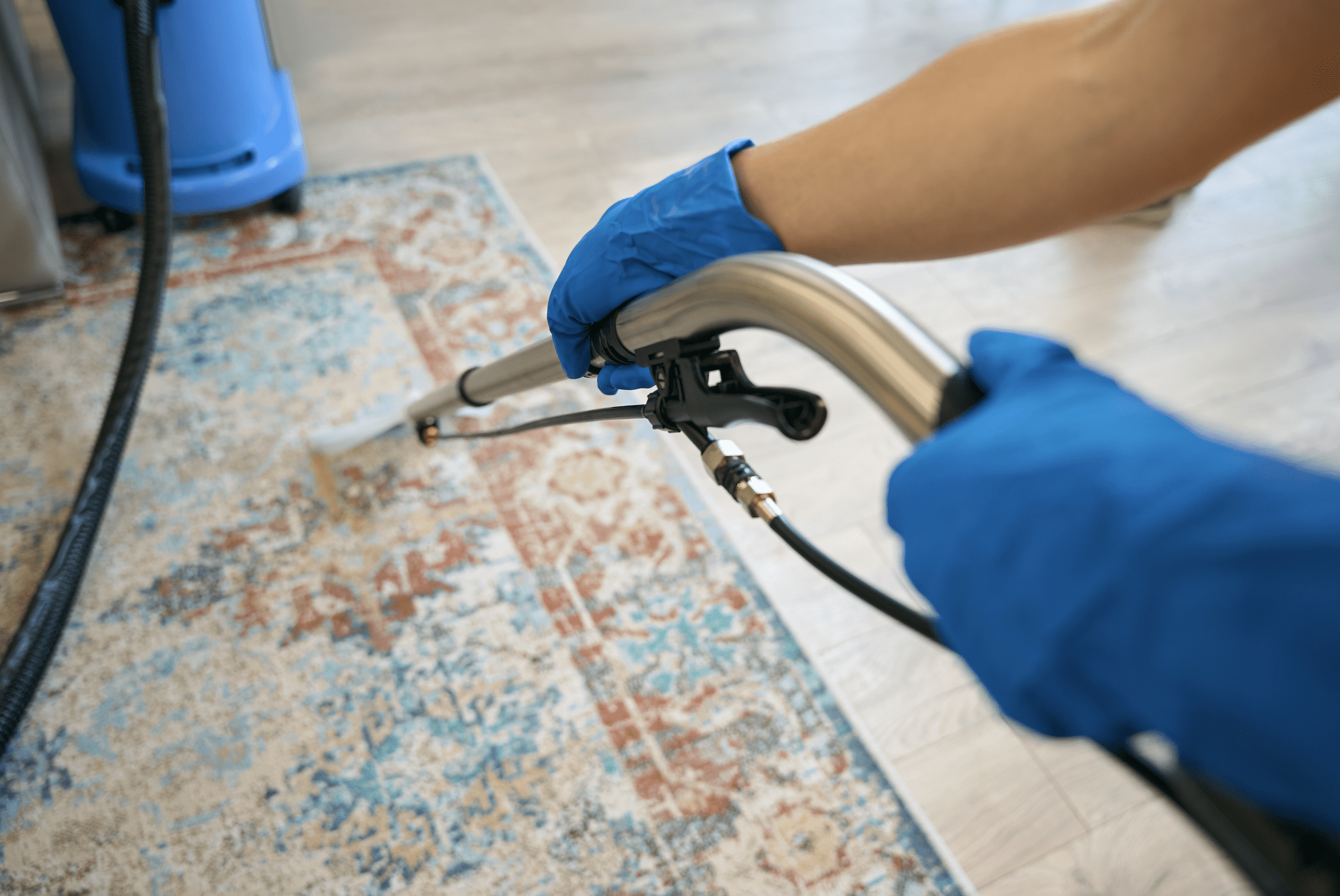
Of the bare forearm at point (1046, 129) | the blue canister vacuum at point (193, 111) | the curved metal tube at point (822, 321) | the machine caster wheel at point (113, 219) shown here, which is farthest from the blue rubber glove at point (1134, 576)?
the machine caster wheel at point (113, 219)

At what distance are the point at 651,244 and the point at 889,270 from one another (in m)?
1.39

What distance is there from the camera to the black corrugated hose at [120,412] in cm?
112

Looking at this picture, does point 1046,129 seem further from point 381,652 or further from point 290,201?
point 290,201

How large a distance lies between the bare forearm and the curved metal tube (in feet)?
0.32

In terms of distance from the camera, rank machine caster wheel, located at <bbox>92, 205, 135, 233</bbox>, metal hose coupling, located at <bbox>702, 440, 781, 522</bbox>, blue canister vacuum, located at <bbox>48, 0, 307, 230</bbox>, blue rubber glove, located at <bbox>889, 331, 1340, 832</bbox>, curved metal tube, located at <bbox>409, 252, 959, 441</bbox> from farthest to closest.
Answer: machine caster wheel, located at <bbox>92, 205, 135, 233</bbox>, blue canister vacuum, located at <bbox>48, 0, 307, 230</bbox>, metal hose coupling, located at <bbox>702, 440, 781, 522</bbox>, curved metal tube, located at <bbox>409, 252, 959, 441</bbox>, blue rubber glove, located at <bbox>889, 331, 1340, 832</bbox>

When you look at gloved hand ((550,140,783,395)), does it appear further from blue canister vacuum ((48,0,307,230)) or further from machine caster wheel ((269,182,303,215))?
machine caster wheel ((269,182,303,215))

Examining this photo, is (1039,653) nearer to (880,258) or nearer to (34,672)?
(880,258)

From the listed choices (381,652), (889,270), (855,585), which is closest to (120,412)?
(381,652)

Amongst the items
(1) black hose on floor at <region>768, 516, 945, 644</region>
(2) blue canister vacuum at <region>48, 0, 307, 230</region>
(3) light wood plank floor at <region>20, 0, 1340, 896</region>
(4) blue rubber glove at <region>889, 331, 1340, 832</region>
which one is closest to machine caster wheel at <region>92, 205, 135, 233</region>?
(2) blue canister vacuum at <region>48, 0, 307, 230</region>

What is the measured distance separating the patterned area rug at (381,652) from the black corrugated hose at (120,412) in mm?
47

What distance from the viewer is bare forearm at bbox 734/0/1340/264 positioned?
0.42 m

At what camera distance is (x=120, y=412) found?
1.35 m

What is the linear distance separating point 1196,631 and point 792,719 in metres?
1.04

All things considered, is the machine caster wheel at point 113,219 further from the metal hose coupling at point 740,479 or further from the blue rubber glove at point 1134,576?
the blue rubber glove at point 1134,576
